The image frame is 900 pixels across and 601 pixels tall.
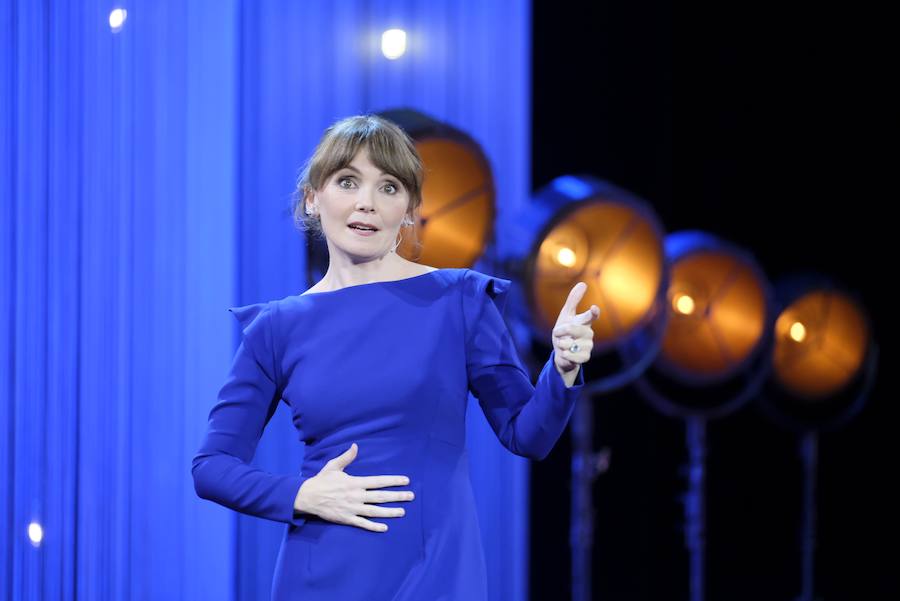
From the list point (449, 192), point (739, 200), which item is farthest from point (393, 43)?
point (739, 200)

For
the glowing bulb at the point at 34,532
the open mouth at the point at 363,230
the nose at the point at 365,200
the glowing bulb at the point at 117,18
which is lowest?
the glowing bulb at the point at 34,532

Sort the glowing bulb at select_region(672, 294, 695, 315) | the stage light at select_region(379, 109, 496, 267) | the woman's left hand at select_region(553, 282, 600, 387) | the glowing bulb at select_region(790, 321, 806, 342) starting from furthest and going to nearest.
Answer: the glowing bulb at select_region(790, 321, 806, 342)
the glowing bulb at select_region(672, 294, 695, 315)
the stage light at select_region(379, 109, 496, 267)
the woman's left hand at select_region(553, 282, 600, 387)

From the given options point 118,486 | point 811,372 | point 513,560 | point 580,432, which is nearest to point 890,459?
point 811,372

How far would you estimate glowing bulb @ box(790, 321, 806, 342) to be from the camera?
3834 millimetres

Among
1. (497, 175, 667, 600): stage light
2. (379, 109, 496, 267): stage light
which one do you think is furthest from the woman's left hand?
(497, 175, 667, 600): stage light

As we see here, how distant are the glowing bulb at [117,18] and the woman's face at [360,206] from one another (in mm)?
1135

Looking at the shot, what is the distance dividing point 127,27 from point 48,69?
19cm

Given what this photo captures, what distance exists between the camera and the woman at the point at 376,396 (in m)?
1.42

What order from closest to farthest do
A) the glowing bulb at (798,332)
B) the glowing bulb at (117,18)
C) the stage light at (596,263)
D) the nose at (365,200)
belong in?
1. the nose at (365,200)
2. the glowing bulb at (117,18)
3. the stage light at (596,263)
4. the glowing bulb at (798,332)

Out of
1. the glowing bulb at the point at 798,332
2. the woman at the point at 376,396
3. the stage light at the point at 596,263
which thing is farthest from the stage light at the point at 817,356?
the woman at the point at 376,396

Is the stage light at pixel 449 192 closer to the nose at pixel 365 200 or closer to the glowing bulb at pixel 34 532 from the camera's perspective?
the nose at pixel 365 200

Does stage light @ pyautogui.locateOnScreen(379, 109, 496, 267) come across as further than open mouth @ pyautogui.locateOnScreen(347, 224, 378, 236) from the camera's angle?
Yes

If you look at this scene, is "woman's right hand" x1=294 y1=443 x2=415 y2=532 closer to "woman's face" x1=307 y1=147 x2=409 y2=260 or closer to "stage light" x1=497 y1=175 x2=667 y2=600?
"woman's face" x1=307 y1=147 x2=409 y2=260

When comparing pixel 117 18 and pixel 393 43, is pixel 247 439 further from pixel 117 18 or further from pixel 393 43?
pixel 393 43
